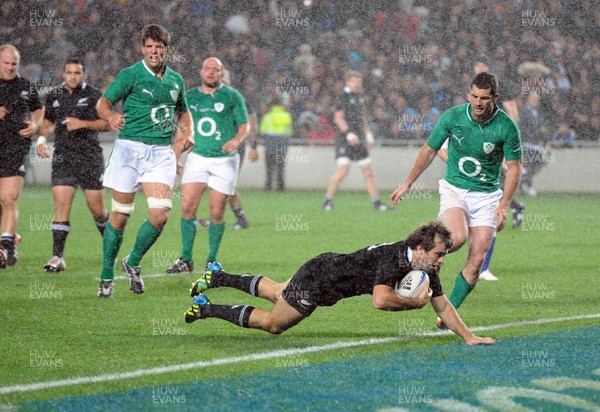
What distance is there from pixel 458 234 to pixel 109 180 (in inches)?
121

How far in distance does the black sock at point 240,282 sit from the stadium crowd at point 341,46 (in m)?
16.8

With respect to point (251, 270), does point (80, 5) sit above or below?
above

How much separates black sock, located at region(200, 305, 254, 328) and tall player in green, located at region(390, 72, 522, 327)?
1462mm

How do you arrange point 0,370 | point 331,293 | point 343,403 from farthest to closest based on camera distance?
point 331,293 < point 0,370 < point 343,403

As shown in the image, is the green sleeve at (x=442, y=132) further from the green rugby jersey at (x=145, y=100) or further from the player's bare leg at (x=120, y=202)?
the player's bare leg at (x=120, y=202)

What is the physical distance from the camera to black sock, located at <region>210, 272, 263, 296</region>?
25.2 ft

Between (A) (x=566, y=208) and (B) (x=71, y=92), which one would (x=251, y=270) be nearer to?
(B) (x=71, y=92)

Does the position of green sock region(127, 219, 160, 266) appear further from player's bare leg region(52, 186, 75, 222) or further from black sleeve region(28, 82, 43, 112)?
black sleeve region(28, 82, 43, 112)

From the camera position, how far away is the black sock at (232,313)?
Answer: 7.27m

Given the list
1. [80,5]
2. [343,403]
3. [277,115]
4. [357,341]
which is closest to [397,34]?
[277,115]

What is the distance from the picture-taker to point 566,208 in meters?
19.4

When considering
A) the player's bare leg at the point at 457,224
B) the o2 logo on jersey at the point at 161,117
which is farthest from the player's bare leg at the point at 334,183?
the player's bare leg at the point at 457,224

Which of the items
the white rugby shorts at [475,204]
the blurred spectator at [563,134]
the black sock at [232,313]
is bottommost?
the black sock at [232,313]

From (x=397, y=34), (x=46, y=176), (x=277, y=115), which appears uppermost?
(x=397, y=34)
